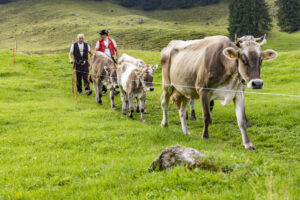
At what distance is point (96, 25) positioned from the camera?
106 metres

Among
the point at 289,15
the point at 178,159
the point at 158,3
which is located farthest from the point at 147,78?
the point at 158,3

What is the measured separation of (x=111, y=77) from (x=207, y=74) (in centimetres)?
726

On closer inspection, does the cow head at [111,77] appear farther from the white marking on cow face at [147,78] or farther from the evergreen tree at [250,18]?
the evergreen tree at [250,18]

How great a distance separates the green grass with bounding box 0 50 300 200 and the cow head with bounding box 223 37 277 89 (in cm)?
177

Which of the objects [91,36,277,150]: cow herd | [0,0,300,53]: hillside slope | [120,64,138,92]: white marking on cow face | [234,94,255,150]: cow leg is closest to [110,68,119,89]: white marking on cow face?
[120,64,138,92]: white marking on cow face

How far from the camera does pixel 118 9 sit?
155 m

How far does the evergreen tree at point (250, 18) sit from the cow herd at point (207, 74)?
65.3 meters

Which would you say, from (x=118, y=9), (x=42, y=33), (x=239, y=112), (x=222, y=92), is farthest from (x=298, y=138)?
(x=118, y=9)

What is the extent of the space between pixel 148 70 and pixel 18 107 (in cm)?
668

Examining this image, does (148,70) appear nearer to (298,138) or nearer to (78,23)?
(298,138)

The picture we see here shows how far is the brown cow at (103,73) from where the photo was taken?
14867 millimetres

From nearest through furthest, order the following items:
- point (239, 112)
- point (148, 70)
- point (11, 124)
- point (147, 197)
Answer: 1. point (147, 197)
2. point (239, 112)
3. point (11, 124)
4. point (148, 70)

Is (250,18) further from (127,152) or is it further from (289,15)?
(127,152)

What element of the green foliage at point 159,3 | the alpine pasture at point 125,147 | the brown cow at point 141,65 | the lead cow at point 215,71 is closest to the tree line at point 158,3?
the green foliage at point 159,3
